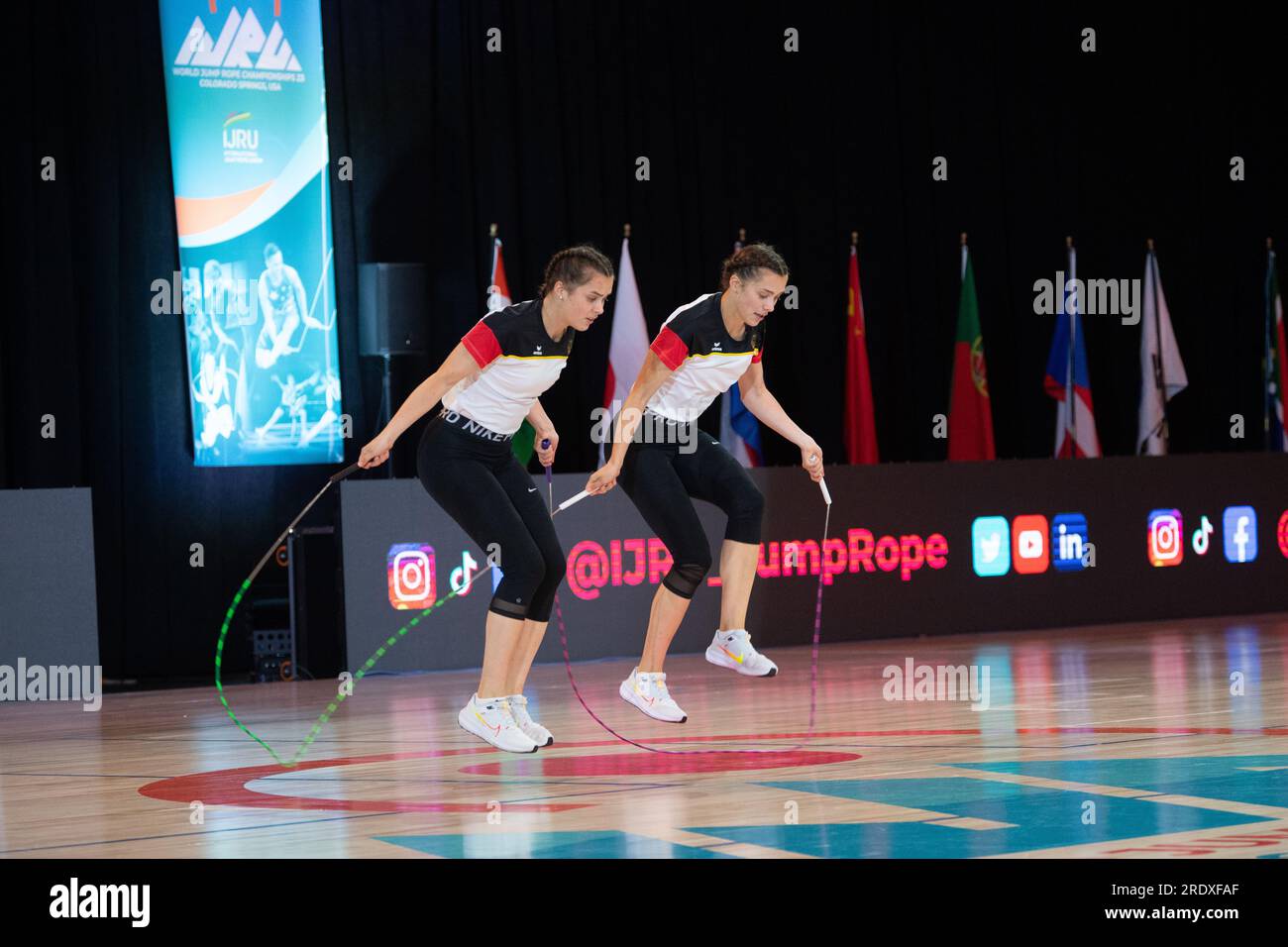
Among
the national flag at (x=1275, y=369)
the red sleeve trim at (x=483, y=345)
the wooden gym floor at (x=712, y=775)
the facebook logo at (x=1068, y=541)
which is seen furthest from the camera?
the national flag at (x=1275, y=369)

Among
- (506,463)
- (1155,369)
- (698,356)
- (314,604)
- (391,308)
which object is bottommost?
(314,604)

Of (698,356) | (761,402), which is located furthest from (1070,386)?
(698,356)

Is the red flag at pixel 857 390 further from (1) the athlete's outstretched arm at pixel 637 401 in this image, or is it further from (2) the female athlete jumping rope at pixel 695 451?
(1) the athlete's outstretched arm at pixel 637 401

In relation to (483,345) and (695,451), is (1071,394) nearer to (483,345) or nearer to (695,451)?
(695,451)

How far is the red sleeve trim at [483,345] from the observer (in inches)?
202

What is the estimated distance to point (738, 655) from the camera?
5945 mm

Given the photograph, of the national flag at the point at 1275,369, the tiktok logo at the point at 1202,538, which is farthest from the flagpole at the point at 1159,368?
the tiktok logo at the point at 1202,538

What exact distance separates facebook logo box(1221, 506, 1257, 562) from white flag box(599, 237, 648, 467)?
4.06 meters

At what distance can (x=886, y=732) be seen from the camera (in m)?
5.77

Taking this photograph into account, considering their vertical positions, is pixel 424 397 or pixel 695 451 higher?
pixel 424 397

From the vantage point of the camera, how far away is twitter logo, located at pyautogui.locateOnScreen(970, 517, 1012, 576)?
35.7 feet

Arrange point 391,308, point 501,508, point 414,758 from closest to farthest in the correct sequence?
point 501,508 < point 414,758 < point 391,308

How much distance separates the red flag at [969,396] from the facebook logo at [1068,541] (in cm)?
134

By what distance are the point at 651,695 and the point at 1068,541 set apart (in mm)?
5918
